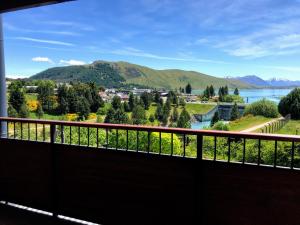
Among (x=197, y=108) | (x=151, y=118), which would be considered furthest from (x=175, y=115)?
(x=151, y=118)

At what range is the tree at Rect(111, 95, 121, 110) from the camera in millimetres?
18656

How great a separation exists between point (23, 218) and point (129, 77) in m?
26.7

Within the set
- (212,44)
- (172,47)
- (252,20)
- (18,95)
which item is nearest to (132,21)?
(172,47)

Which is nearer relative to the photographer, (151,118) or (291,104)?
(291,104)

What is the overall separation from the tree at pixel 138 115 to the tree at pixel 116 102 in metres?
1.86

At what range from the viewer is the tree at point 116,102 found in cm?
1866

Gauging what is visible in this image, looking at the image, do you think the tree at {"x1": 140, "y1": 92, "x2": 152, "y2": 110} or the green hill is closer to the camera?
the tree at {"x1": 140, "y1": 92, "x2": 152, "y2": 110}

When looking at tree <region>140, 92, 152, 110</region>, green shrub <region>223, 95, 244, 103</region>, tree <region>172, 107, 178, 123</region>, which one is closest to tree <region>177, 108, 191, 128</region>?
tree <region>172, 107, 178, 123</region>

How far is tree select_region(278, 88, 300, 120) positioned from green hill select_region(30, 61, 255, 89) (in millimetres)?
12510

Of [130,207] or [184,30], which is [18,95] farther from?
[184,30]

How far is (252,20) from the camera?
1467 inches

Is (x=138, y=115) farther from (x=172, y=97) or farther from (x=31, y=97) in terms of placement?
(x=31, y=97)

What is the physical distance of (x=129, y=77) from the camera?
96.2 feet

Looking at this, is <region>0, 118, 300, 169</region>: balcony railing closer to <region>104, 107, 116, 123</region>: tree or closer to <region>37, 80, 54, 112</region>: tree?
<region>37, 80, 54, 112</region>: tree
